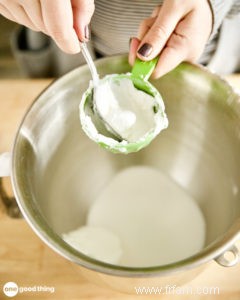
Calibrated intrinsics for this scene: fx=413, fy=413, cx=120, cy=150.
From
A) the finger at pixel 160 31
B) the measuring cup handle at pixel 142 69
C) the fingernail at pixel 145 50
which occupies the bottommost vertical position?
the measuring cup handle at pixel 142 69

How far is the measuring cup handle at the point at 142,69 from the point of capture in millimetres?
553

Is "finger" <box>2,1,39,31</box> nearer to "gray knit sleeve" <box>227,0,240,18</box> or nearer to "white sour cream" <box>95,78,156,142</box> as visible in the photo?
"white sour cream" <box>95,78,156,142</box>

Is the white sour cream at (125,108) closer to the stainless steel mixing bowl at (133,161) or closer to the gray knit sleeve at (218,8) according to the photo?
the stainless steel mixing bowl at (133,161)

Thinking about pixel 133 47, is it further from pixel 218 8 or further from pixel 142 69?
pixel 218 8

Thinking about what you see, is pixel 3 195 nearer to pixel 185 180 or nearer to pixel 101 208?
pixel 101 208

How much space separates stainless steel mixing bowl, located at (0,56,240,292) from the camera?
47 cm

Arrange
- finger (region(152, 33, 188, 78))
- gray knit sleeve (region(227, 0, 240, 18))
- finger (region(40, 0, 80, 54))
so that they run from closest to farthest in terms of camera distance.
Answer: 1. finger (region(40, 0, 80, 54))
2. finger (region(152, 33, 188, 78))
3. gray knit sleeve (region(227, 0, 240, 18))

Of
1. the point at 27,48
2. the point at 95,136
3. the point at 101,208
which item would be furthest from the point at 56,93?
the point at 27,48

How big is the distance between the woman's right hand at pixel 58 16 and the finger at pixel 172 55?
0.11 m

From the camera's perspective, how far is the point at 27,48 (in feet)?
3.10

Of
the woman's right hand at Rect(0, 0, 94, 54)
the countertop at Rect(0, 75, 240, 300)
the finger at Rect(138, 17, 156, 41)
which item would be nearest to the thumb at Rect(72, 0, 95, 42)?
the woman's right hand at Rect(0, 0, 94, 54)

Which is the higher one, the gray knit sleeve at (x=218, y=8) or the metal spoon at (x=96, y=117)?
the gray knit sleeve at (x=218, y=8)

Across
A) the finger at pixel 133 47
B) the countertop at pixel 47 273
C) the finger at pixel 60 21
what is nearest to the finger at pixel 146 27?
the finger at pixel 133 47

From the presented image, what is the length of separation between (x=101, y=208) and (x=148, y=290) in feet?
0.62
